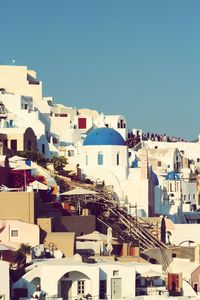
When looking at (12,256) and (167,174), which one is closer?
(12,256)

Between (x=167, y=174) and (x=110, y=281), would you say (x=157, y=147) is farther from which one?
(x=110, y=281)

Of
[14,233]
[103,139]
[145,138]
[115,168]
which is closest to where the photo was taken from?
[14,233]

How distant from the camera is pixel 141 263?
48.2 m

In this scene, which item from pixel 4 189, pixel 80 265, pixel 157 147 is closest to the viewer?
pixel 80 265

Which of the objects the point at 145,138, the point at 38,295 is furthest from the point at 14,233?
the point at 145,138

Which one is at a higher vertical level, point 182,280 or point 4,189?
point 4,189

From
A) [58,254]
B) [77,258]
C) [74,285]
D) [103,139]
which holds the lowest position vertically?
[74,285]

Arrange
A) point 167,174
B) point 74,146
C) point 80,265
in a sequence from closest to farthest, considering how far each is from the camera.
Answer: point 80,265 → point 74,146 → point 167,174

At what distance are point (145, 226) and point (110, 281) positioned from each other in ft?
58.5

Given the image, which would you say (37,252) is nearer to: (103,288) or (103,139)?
(103,288)

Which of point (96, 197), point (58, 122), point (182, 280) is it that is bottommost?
point (182, 280)

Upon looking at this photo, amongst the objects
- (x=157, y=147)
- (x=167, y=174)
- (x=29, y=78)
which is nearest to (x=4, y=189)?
(x=167, y=174)

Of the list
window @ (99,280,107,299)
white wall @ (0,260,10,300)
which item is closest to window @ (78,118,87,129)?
window @ (99,280,107,299)

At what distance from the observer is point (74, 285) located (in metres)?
43.0
